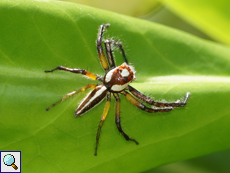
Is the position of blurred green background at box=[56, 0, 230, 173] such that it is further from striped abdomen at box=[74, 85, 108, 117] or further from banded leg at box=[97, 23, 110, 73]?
striped abdomen at box=[74, 85, 108, 117]

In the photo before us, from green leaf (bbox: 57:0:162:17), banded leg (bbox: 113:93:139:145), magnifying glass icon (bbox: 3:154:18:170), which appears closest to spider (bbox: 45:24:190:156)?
banded leg (bbox: 113:93:139:145)

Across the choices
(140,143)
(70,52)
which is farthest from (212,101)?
(70,52)

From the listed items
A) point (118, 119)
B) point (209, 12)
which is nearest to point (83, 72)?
point (118, 119)

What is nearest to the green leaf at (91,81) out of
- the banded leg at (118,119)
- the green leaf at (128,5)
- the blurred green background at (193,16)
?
the banded leg at (118,119)

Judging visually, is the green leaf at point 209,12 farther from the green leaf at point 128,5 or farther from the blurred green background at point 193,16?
the green leaf at point 128,5

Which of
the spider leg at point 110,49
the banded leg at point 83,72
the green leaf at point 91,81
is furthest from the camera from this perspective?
the spider leg at point 110,49
